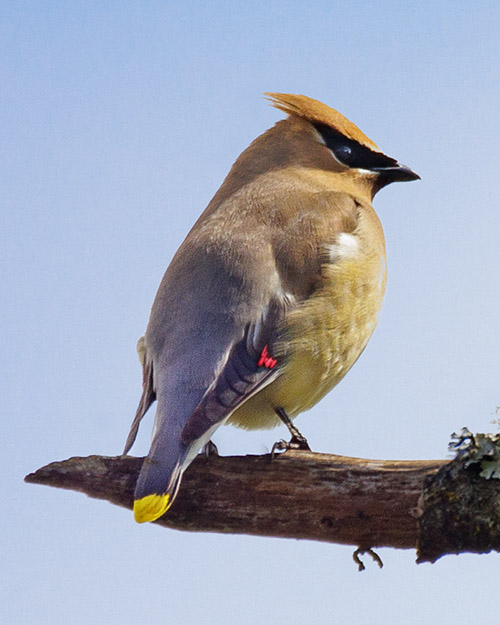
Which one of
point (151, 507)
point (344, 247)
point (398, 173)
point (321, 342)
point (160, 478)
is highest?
point (398, 173)

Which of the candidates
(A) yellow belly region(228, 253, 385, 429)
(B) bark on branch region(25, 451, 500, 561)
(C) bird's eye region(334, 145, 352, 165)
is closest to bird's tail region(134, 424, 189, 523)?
(B) bark on branch region(25, 451, 500, 561)

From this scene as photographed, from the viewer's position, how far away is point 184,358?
12.8ft

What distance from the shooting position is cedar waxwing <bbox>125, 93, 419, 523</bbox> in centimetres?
372

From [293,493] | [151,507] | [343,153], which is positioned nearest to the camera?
[151,507]

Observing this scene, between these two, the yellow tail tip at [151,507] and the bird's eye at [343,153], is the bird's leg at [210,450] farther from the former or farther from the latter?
the bird's eye at [343,153]

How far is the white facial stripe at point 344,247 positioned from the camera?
4.34 m

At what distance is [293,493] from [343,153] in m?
2.11

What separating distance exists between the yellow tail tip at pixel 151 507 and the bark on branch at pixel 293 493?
0.40 meters

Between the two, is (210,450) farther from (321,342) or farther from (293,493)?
(321,342)

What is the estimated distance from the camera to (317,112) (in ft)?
17.3

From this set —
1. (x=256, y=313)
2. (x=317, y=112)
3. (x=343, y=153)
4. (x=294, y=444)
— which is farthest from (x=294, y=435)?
(x=317, y=112)

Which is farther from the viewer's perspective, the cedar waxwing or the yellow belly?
the yellow belly

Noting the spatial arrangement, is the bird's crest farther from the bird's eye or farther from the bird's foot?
the bird's foot

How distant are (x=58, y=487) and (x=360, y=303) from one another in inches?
61.4
